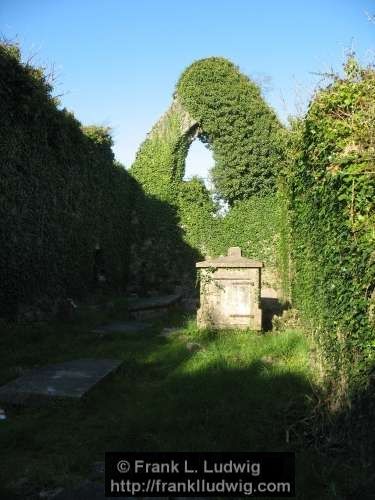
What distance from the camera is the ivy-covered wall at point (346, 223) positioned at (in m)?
2.99

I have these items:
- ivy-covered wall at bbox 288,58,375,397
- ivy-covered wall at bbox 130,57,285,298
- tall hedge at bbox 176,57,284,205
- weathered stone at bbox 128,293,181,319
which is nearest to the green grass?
ivy-covered wall at bbox 288,58,375,397

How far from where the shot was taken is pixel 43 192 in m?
8.73

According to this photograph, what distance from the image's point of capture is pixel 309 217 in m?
5.50

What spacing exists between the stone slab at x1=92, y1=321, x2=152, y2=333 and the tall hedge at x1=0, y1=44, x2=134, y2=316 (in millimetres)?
1393

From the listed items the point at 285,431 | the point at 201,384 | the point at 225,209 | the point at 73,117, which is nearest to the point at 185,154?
the point at 225,209

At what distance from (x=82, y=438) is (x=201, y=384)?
1494 mm

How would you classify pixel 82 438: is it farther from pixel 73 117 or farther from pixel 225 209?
pixel 225 209

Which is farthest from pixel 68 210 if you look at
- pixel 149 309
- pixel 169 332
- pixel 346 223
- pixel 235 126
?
pixel 235 126

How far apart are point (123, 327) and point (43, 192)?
3.21 meters

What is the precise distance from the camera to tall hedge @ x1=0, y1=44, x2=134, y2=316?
740 cm

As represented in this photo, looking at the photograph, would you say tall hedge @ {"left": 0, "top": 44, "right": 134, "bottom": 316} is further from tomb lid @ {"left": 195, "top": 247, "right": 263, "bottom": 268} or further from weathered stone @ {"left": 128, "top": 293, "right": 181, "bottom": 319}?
tomb lid @ {"left": 195, "top": 247, "right": 263, "bottom": 268}

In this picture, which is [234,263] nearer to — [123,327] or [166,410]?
[123,327]

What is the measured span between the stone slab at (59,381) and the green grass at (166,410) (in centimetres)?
12

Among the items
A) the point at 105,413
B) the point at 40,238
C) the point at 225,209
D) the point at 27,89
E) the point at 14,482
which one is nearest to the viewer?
the point at 14,482
